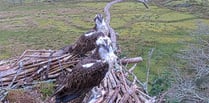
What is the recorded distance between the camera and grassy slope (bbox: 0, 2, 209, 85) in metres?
31.9

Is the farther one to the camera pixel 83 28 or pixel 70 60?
pixel 83 28

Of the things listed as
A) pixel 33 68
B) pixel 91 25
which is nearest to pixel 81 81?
pixel 33 68

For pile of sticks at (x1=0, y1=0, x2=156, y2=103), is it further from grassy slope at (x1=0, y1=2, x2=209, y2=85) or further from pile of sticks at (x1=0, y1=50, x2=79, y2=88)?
grassy slope at (x1=0, y1=2, x2=209, y2=85)

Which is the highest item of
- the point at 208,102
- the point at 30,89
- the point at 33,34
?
the point at 30,89

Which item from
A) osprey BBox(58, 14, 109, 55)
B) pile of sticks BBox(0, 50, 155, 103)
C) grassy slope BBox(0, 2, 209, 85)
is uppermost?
osprey BBox(58, 14, 109, 55)

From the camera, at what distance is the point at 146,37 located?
3662cm

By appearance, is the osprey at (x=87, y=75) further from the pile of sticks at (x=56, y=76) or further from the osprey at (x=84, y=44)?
the osprey at (x=84, y=44)

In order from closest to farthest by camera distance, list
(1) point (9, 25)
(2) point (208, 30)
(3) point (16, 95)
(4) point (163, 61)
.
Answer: (3) point (16, 95), (2) point (208, 30), (4) point (163, 61), (1) point (9, 25)

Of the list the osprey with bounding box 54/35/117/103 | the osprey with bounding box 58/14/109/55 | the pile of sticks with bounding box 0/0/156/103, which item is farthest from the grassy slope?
the osprey with bounding box 54/35/117/103

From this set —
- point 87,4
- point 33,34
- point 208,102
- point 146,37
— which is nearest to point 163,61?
point 146,37

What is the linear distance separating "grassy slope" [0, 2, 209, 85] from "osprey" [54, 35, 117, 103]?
1999 centimetres

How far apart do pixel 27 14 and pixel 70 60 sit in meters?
47.7

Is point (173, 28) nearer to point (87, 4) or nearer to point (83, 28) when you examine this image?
point (83, 28)

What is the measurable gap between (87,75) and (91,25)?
3704 cm
